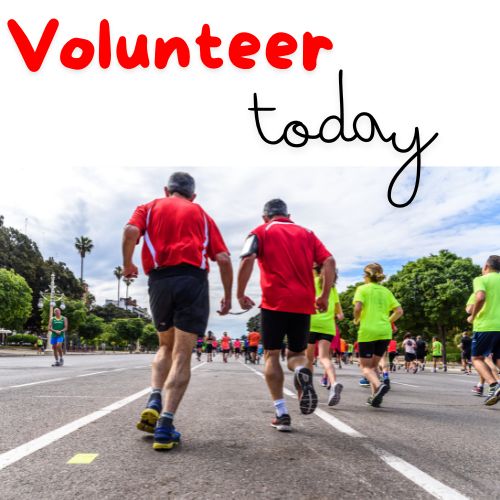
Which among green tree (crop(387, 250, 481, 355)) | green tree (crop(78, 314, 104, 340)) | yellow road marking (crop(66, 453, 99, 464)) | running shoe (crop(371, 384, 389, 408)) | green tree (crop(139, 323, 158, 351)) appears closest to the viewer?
yellow road marking (crop(66, 453, 99, 464))

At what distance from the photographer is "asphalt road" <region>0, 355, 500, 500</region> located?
112 inches

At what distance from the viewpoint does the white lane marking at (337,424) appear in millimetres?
4621

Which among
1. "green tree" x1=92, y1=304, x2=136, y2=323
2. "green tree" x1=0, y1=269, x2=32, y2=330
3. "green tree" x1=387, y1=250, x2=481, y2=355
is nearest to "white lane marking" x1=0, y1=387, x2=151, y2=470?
"green tree" x1=387, y1=250, x2=481, y2=355

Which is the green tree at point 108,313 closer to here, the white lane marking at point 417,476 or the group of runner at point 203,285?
the group of runner at point 203,285

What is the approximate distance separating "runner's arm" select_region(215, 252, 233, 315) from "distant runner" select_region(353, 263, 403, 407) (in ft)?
9.96

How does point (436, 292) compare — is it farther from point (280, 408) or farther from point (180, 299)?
point (180, 299)

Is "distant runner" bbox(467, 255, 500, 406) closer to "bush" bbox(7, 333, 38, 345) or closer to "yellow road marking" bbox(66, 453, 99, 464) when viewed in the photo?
"yellow road marking" bbox(66, 453, 99, 464)

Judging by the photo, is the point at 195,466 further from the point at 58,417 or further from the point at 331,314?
the point at 331,314

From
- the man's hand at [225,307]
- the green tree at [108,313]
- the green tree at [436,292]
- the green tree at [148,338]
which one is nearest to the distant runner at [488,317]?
the man's hand at [225,307]

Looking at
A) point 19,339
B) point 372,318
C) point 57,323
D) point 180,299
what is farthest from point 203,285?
point 19,339

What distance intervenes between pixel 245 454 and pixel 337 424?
1726 millimetres

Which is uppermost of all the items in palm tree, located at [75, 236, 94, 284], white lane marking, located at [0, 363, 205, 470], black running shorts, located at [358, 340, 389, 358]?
palm tree, located at [75, 236, 94, 284]

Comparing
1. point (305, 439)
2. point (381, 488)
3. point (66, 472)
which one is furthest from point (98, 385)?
point (381, 488)

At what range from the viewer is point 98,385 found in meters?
9.16
